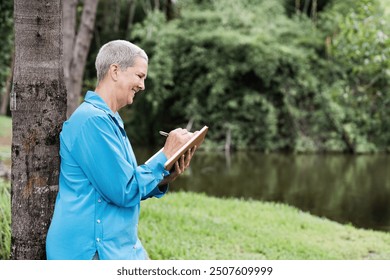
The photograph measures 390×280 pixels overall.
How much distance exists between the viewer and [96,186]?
2426 mm

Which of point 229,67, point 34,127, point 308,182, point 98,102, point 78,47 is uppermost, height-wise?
point 98,102

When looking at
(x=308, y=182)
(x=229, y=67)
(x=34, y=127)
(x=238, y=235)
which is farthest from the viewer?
(x=229, y=67)

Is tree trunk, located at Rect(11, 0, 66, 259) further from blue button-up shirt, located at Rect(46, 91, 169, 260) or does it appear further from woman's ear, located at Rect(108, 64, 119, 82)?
woman's ear, located at Rect(108, 64, 119, 82)

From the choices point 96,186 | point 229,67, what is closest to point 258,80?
point 229,67

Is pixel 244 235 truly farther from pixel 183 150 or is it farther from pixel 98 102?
pixel 98 102

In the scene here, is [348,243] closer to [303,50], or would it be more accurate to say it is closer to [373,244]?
[373,244]

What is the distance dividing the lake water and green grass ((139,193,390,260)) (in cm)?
162

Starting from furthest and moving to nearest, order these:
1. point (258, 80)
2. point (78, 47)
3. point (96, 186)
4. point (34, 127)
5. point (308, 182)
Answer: point (258, 80) → point (308, 182) → point (78, 47) → point (34, 127) → point (96, 186)

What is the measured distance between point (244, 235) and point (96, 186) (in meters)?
4.62

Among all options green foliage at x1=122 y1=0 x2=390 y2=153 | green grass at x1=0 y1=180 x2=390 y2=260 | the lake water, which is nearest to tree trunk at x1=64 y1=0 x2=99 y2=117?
green grass at x1=0 y1=180 x2=390 y2=260

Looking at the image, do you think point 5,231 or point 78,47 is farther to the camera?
point 78,47
